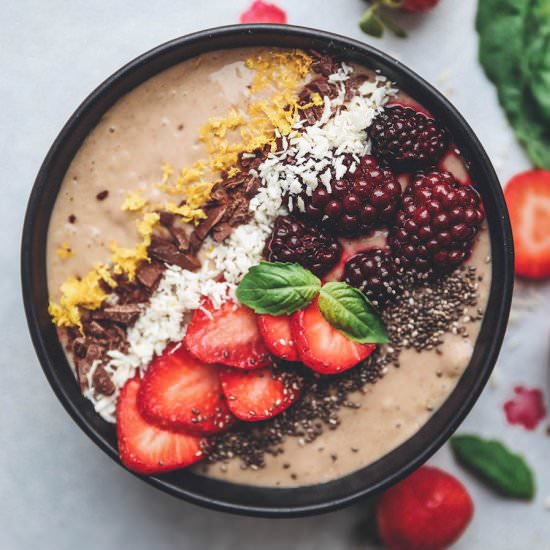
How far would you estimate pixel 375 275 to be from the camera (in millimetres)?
1971

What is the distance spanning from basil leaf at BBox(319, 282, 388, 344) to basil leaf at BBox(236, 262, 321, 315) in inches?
1.8

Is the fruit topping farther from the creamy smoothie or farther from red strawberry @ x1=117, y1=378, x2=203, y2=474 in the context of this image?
red strawberry @ x1=117, y1=378, x2=203, y2=474

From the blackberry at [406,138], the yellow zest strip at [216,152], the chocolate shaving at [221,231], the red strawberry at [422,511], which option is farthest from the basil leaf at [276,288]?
the red strawberry at [422,511]

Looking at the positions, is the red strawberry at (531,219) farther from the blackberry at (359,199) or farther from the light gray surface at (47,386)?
the blackberry at (359,199)

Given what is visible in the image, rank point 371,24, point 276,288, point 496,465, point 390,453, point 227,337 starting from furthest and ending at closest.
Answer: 1. point 496,465
2. point 371,24
3. point 390,453
4. point 227,337
5. point 276,288

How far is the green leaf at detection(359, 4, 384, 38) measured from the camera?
7.61ft

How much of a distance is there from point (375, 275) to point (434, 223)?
226 millimetres

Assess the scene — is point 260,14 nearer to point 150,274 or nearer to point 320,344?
point 150,274

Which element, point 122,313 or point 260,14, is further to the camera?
point 260,14


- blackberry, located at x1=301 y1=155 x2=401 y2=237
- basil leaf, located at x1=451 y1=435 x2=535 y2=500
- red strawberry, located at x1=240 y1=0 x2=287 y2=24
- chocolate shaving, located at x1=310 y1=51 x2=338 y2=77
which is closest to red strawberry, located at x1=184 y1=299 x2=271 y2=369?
blackberry, located at x1=301 y1=155 x2=401 y2=237

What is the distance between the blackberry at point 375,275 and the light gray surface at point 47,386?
0.69 meters

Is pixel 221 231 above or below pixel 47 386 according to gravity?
above

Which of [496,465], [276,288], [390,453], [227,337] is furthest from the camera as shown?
[496,465]

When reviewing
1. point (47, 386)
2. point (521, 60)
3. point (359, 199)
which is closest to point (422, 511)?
point (359, 199)
